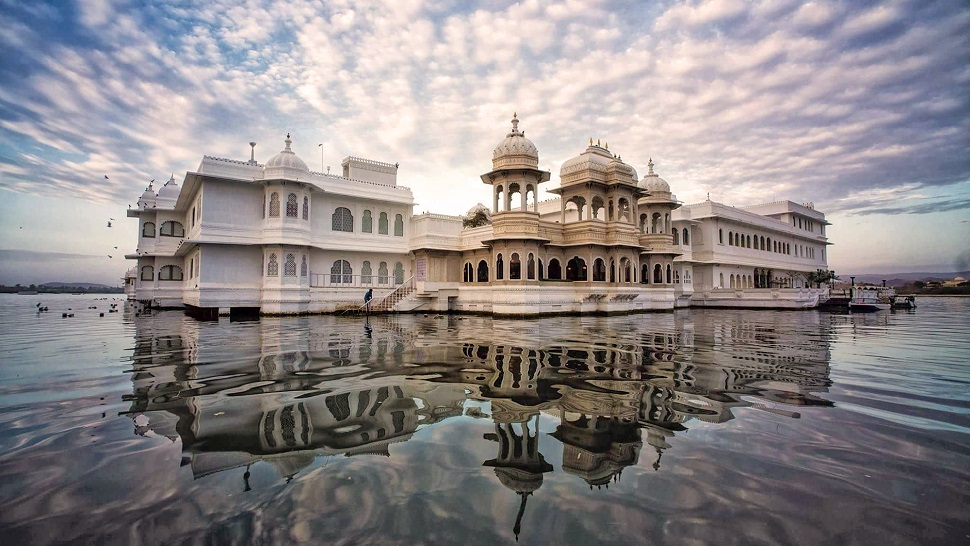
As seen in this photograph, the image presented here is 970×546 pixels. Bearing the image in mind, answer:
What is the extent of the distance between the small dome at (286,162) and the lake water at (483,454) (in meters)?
16.3

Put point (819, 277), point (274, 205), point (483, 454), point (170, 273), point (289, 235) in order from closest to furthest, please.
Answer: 1. point (483, 454)
2. point (289, 235)
3. point (274, 205)
4. point (170, 273)
5. point (819, 277)

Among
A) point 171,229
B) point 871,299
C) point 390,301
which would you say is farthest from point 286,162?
point 871,299

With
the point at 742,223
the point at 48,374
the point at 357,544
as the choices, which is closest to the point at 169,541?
the point at 357,544

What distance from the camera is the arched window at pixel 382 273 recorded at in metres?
26.1

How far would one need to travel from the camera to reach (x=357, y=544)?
2.23 m

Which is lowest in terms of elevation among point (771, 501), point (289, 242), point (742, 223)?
point (771, 501)

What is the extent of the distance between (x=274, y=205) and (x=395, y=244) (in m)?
6.93

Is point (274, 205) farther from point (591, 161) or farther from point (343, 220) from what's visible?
point (591, 161)

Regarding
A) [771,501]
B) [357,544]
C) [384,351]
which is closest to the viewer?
[357,544]

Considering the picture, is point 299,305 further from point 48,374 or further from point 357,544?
point 357,544

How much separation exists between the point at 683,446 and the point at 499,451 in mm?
1524

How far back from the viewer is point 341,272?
25.0 metres

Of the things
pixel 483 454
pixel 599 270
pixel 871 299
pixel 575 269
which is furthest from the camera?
pixel 871 299

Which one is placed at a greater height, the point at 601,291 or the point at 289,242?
the point at 289,242
